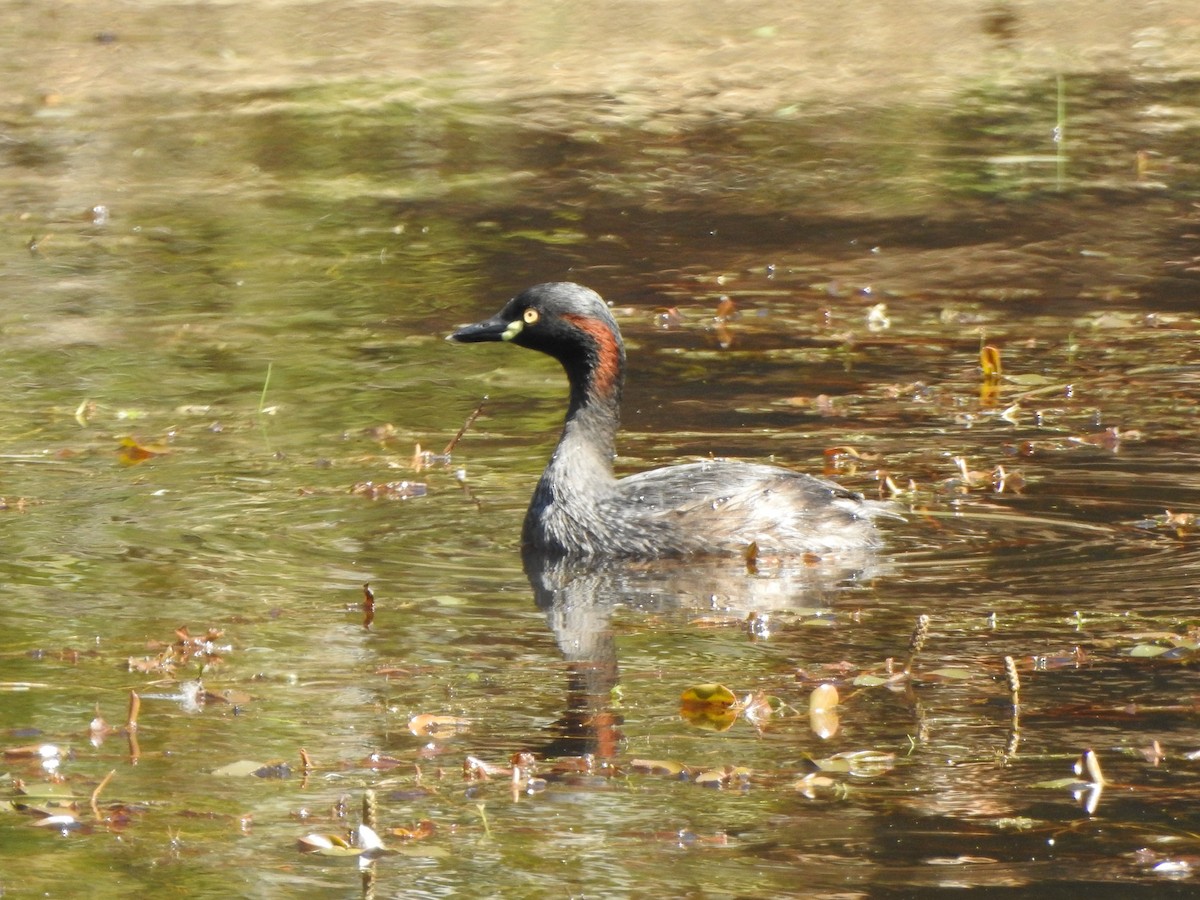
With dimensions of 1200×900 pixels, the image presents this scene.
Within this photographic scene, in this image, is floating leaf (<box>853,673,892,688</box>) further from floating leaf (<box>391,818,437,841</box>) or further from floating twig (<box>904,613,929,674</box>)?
floating leaf (<box>391,818,437,841</box>)

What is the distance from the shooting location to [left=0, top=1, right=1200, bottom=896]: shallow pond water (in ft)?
20.4

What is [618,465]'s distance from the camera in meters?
10.9

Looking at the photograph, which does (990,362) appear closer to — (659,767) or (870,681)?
(870,681)

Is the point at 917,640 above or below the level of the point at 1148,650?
above

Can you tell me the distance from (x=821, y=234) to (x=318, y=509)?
7311mm

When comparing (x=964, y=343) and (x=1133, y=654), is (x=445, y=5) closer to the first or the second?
(x=964, y=343)

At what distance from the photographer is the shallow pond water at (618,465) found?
6.22 metres

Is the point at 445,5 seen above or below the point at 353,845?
above

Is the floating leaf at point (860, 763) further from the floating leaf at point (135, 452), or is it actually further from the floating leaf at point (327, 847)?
the floating leaf at point (135, 452)

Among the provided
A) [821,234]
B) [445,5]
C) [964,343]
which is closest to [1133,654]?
[964,343]

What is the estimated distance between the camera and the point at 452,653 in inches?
314

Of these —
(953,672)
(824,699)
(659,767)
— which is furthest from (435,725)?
(953,672)

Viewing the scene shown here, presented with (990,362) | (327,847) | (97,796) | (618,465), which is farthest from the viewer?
(990,362)

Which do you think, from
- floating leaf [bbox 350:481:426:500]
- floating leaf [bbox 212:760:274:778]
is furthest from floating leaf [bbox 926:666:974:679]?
floating leaf [bbox 350:481:426:500]
